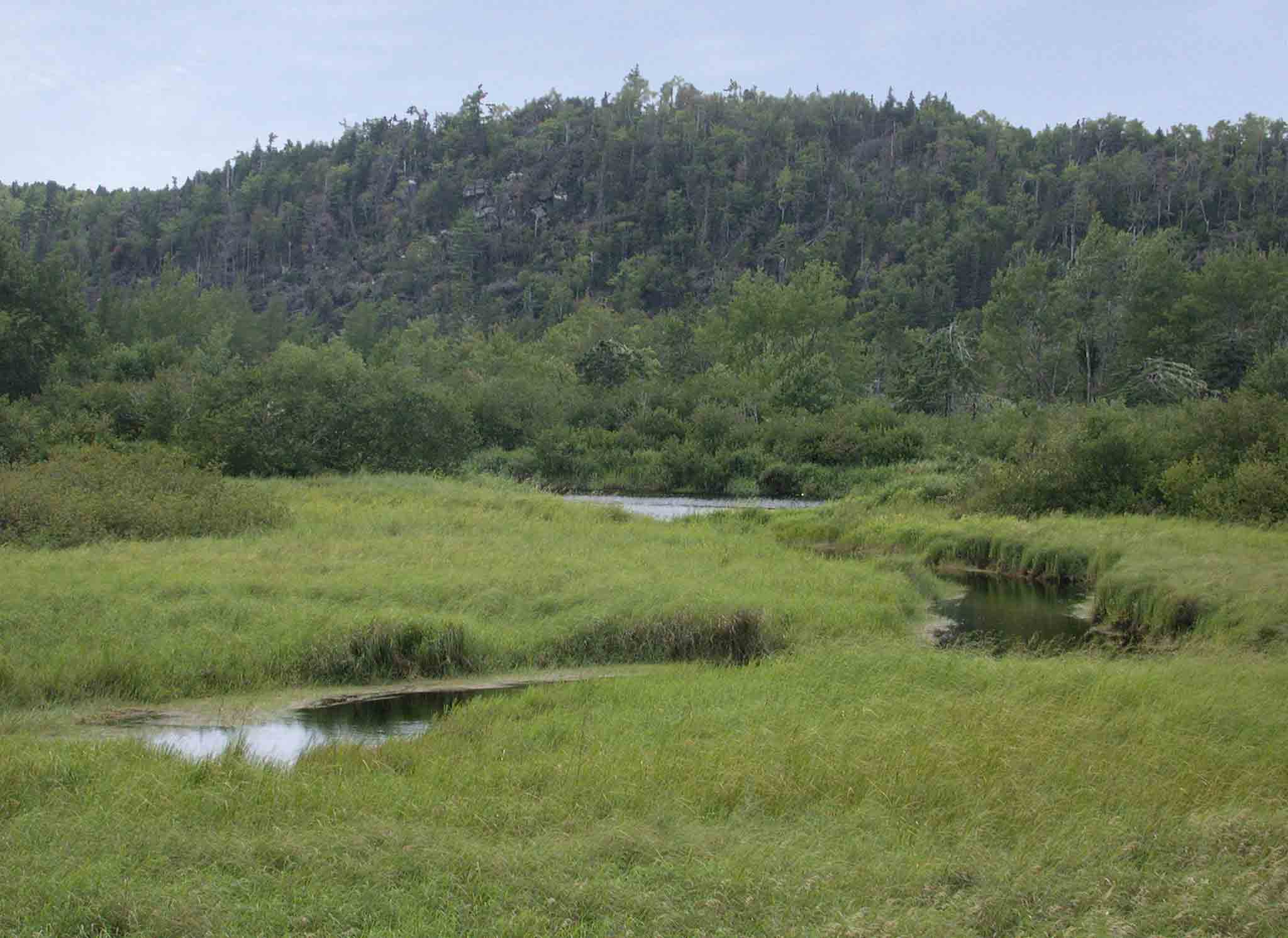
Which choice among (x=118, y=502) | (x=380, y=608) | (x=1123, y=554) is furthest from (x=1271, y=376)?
(x=118, y=502)

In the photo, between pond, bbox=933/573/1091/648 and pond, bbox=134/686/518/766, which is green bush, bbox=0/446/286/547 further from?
pond, bbox=933/573/1091/648

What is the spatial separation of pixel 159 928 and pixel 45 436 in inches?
1401

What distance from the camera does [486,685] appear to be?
54.4ft

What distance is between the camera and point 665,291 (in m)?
152

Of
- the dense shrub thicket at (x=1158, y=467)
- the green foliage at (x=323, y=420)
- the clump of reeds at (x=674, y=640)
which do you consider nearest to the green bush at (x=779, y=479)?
the green foliage at (x=323, y=420)

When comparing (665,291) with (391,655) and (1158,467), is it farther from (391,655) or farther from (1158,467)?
(391,655)

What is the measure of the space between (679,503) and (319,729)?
35168 mm

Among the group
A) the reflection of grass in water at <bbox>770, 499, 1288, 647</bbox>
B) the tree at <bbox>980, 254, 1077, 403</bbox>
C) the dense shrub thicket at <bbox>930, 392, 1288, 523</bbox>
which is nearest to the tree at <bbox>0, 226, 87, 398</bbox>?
the reflection of grass in water at <bbox>770, 499, 1288, 647</bbox>

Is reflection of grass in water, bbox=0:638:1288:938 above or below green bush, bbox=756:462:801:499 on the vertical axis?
above

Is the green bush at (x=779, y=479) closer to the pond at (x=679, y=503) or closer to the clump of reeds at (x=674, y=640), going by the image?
the pond at (x=679, y=503)

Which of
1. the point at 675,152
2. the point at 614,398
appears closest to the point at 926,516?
the point at 614,398

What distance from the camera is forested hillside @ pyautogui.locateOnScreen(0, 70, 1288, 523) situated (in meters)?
51.6

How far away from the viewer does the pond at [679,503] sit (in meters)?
43.8

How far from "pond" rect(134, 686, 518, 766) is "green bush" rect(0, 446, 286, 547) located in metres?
10.2
